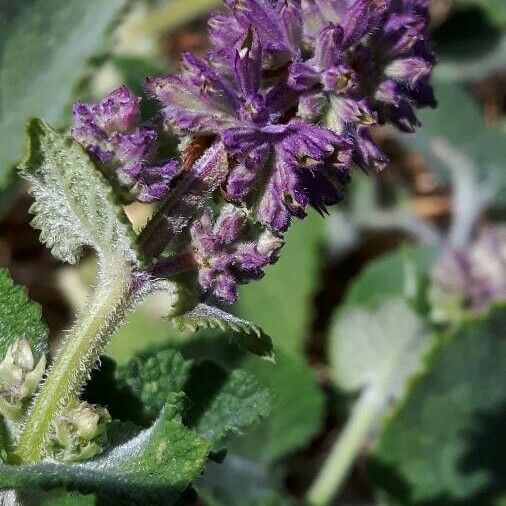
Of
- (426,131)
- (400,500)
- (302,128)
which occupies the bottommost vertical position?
(400,500)

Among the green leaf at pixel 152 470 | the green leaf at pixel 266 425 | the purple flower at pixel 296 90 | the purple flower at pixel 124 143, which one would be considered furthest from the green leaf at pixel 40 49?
the green leaf at pixel 152 470

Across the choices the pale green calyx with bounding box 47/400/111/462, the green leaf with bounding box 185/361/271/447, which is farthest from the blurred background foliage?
the pale green calyx with bounding box 47/400/111/462

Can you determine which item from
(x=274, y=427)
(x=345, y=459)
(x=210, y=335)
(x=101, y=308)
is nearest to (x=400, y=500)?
(x=345, y=459)

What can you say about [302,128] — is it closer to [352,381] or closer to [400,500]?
[400,500]

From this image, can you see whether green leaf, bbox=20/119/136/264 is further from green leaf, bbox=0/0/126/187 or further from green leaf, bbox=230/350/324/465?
green leaf, bbox=230/350/324/465

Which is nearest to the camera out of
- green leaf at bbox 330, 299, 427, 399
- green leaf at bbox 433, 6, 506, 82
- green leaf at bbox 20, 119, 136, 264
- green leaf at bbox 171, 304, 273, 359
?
green leaf at bbox 20, 119, 136, 264

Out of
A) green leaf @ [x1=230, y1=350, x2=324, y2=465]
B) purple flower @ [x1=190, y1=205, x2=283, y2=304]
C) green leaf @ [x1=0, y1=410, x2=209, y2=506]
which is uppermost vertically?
purple flower @ [x1=190, y1=205, x2=283, y2=304]
